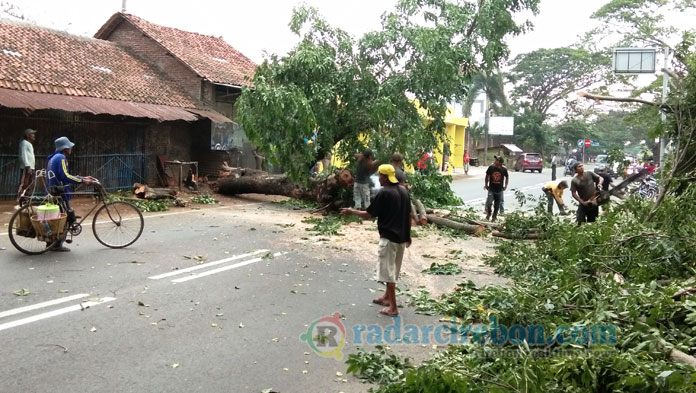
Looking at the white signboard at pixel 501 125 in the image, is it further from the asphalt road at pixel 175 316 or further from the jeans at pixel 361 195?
the asphalt road at pixel 175 316

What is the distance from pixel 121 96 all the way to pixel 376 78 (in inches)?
299

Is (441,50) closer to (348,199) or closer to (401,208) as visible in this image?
(348,199)

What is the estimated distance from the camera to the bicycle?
770cm

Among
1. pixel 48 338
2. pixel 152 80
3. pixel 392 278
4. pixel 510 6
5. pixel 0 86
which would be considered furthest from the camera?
pixel 152 80

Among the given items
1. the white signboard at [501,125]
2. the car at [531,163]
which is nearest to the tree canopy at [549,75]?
the white signboard at [501,125]

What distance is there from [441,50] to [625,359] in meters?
11.1

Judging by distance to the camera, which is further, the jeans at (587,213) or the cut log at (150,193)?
the cut log at (150,193)

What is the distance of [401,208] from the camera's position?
623cm

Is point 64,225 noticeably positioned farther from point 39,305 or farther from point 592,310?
point 592,310

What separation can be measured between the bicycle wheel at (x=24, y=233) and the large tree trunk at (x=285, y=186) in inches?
273

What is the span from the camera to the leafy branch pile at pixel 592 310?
3.65 metres

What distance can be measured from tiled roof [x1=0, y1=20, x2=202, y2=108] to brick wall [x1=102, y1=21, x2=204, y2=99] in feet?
1.73

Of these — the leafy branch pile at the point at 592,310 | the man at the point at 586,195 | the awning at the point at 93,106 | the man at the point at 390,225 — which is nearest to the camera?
the leafy branch pile at the point at 592,310

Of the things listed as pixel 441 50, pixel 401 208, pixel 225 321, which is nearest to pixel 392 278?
pixel 401 208
